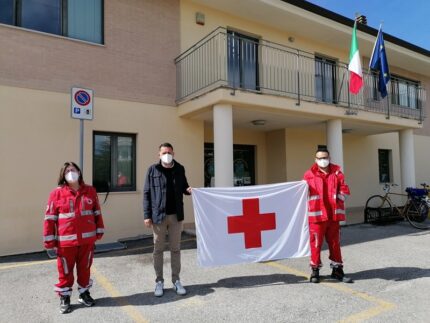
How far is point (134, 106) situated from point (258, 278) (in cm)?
512

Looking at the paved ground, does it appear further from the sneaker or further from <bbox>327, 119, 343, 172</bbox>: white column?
<bbox>327, 119, 343, 172</bbox>: white column

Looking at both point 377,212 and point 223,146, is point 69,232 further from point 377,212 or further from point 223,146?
point 377,212

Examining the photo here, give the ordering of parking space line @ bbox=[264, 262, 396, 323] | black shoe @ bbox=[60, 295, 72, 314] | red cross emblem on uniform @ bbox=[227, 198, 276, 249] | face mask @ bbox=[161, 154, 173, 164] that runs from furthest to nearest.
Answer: red cross emblem on uniform @ bbox=[227, 198, 276, 249]
face mask @ bbox=[161, 154, 173, 164]
black shoe @ bbox=[60, 295, 72, 314]
parking space line @ bbox=[264, 262, 396, 323]

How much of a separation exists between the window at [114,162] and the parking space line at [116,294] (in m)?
2.67

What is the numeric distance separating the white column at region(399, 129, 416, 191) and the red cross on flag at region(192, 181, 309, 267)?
330 inches

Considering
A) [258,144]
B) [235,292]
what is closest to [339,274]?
[235,292]

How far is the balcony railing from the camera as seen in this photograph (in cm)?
895

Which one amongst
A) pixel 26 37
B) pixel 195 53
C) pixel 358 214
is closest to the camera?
pixel 26 37

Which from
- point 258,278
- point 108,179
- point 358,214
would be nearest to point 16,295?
point 258,278

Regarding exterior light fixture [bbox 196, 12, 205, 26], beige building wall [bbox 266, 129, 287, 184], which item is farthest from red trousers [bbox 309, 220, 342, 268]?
exterior light fixture [bbox 196, 12, 205, 26]

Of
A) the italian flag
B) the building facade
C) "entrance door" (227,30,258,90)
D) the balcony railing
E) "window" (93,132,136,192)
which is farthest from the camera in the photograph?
"entrance door" (227,30,258,90)

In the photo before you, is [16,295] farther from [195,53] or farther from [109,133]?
[195,53]

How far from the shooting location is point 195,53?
895 cm

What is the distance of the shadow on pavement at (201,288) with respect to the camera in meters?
4.27
